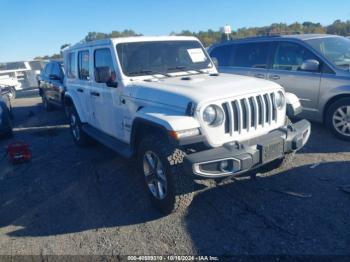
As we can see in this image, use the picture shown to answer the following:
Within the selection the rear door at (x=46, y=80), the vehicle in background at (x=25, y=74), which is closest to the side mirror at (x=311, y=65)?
the rear door at (x=46, y=80)

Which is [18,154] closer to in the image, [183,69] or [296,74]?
[183,69]

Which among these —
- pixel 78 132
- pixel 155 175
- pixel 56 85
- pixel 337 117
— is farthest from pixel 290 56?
pixel 56 85

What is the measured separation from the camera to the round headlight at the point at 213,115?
342 centimetres

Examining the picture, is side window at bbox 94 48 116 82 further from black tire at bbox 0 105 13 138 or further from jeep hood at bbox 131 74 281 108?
black tire at bbox 0 105 13 138

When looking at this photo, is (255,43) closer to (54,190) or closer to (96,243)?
(54,190)

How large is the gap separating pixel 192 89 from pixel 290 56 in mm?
3641

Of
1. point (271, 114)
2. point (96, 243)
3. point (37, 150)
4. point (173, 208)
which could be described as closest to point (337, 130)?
point (271, 114)

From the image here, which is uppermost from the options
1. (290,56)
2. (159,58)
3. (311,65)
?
(159,58)

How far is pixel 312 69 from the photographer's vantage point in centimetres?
593

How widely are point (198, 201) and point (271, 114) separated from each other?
137 cm


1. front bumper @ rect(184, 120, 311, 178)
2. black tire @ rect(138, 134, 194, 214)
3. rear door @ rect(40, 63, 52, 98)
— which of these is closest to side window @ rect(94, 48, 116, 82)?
black tire @ rect(138, 134, 194, 214)

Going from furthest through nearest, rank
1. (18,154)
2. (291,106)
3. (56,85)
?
1. (56,85)
2. (18,154)
3. (291,106)

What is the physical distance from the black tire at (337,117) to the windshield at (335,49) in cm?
61

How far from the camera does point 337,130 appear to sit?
5801mm
